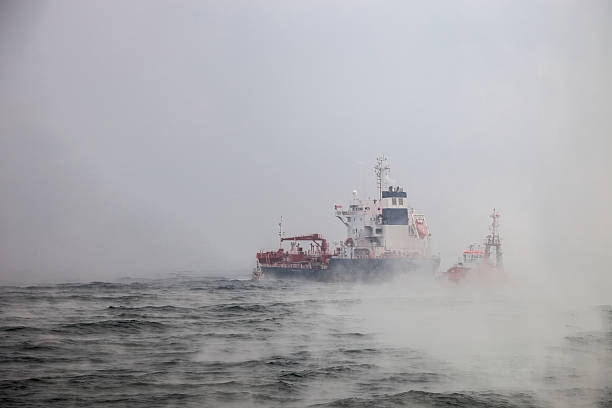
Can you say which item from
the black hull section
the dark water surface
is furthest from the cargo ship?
the dark water surface

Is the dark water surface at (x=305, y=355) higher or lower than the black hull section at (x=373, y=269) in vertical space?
lower

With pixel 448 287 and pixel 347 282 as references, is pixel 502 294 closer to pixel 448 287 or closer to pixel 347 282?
pixel 448 287

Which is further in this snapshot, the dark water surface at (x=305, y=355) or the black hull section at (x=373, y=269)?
the black hull section at (x=373, y=269)

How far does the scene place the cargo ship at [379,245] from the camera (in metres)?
69.2

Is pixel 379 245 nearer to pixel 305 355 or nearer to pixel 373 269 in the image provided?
pixel 373 269

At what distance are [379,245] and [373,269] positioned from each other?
15.3ft

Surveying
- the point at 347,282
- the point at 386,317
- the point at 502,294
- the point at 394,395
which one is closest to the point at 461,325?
the point at 386,317

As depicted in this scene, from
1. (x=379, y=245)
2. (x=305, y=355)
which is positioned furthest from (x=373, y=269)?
(x=305, y=355)

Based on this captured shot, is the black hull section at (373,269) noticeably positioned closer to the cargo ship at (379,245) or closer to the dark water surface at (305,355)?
the cargo ship at (379,245)

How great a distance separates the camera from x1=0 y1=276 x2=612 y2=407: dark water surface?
55.5ft

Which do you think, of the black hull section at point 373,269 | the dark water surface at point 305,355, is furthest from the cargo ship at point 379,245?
the dark water surface at point 305,355

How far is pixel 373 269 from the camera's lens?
226 feet

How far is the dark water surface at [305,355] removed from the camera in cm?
1692

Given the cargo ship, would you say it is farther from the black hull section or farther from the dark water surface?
the dark water surface
